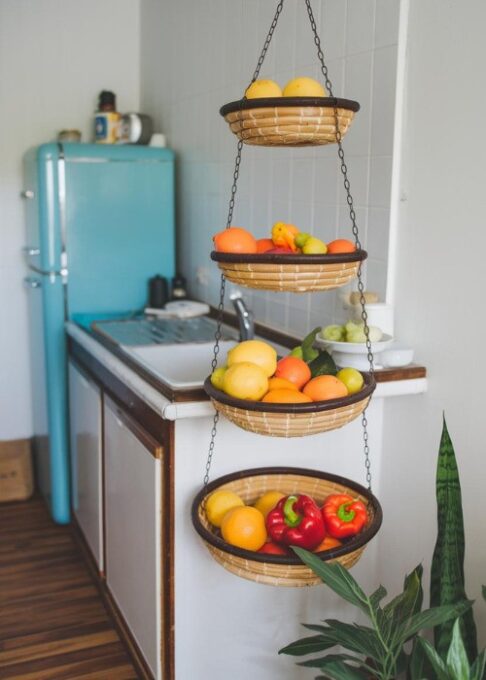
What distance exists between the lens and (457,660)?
137 centimetres

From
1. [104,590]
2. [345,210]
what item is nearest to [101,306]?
[104,590]

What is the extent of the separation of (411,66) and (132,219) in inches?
62.1

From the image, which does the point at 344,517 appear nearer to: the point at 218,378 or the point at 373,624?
the point at 373,624

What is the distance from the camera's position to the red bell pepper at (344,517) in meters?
1.67

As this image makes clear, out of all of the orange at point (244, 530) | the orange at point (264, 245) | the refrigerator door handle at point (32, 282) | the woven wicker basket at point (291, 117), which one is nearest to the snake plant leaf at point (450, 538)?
the orange at point (244, 530)

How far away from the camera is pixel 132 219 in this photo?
324cm

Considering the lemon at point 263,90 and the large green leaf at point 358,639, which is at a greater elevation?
the lemon at point 263,90

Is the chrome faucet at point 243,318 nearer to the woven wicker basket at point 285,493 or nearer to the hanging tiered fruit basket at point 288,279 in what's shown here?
the woven wicker basket at point 285,493

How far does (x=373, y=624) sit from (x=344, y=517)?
229mm

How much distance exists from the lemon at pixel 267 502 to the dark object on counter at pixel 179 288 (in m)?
1.56

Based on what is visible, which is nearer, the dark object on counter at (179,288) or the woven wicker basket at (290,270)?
the woven wicker basket at (290,270)

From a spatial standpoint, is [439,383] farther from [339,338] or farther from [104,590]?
[104,590]

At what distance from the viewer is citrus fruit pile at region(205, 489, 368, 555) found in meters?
1.64

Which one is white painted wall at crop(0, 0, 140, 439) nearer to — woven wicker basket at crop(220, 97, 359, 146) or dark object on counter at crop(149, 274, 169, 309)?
dark object on counter at crop(149, 274, 169, 309)
